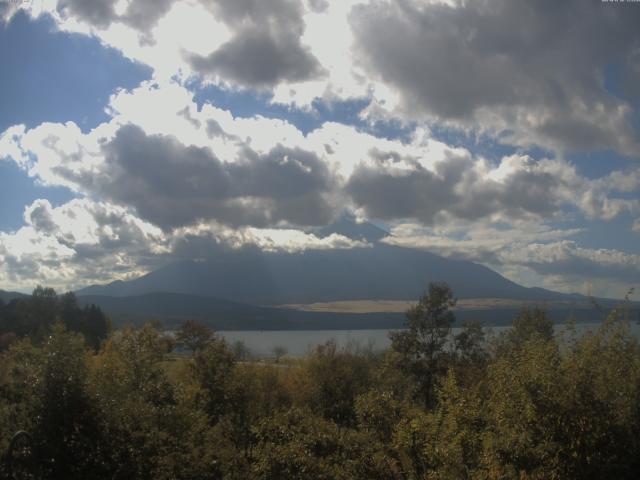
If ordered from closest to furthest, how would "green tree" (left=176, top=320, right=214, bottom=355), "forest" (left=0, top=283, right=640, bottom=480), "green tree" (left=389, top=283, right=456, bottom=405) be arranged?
1. "forest" (left=0, top=283, right=640, bottom=480)
2. "green tree" (left=389, top=283, right=456, bottom=405)
3. "green tree" (left=176, top=320, right=214, bottom=355)

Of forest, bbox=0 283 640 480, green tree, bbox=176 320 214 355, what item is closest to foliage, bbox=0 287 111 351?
green tree, bbox=176 320 214 355

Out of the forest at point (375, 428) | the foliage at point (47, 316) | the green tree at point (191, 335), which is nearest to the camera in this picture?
the forest at point (375, 428)

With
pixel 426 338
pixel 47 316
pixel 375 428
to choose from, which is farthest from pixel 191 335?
pixel 375 428

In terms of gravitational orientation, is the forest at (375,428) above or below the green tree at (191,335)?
above

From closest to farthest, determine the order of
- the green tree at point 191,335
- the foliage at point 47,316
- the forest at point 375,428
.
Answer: the forest at point 375,428 → the green tree at point 191,335 → the foliage at point 47,316

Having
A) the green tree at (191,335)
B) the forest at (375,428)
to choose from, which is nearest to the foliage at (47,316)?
the green tree at (191,335)

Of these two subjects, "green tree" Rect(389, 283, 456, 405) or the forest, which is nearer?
the forest

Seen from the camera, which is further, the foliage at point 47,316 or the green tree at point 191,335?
the foliage at point 47,316

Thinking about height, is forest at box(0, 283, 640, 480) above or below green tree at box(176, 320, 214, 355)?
above

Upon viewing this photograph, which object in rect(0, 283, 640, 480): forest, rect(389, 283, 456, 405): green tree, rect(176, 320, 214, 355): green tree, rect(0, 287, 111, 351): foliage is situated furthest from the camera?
rect(0, 287, 111, 351): foliage

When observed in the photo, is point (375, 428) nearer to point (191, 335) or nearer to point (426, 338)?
point (426, 338)

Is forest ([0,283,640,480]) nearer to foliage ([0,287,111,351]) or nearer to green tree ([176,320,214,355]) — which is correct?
green tree ([176,320,214,355])

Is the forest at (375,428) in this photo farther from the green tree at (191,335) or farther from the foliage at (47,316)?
the foliage at (47,316)

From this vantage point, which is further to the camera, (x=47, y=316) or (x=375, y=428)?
(x=47, y=316)
